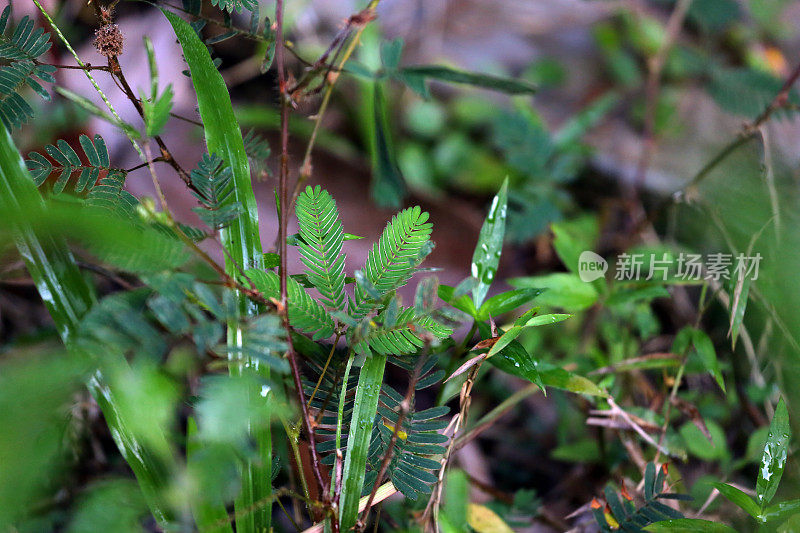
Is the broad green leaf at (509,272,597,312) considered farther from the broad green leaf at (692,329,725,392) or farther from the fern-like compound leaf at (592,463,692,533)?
Answer: the fern-like compound leaf at (592,463,692,533)

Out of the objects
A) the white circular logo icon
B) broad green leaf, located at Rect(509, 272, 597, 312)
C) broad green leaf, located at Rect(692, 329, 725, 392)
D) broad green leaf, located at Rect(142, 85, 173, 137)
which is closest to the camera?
broad green leaf, located at Rect(142, 85, 173, 137)

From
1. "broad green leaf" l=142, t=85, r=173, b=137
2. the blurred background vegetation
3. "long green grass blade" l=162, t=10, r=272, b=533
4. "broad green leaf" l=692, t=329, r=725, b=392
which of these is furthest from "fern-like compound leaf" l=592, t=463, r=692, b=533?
"broad green leaf" l=142, t=85, r=173, b=137

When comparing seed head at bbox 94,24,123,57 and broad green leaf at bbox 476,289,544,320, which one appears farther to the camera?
broad green leaf at bbox 476,289,544,320

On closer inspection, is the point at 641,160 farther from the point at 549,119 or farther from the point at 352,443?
the point at 352,443

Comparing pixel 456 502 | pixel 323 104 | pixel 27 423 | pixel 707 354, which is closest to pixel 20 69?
pixel 323 104

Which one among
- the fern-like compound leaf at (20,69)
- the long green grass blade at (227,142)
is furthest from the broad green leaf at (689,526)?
the fern-like compound leaf at (20,69)

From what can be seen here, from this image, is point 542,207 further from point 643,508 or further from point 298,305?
point 298,305

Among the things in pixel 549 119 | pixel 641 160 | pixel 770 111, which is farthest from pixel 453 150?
pixel 770 111
